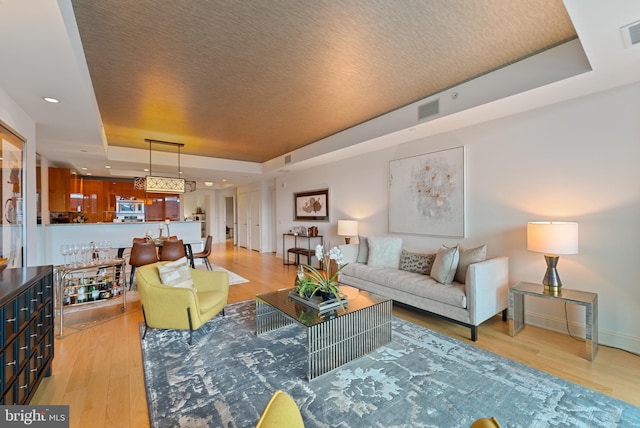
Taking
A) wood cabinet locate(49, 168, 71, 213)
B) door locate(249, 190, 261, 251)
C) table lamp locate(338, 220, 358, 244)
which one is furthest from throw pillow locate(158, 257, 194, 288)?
door locate(249, 190, 261, 251)

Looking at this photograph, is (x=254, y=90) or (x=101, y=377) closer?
(x=101, y=377)

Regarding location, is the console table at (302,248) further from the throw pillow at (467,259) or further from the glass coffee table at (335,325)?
the throw pillow at (467,259)

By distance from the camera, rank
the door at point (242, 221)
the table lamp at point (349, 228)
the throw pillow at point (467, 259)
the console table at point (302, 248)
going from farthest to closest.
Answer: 1. the door at point (242, 221)
2. the console table at point (302, 248)
3. the table lamp at point (349, 228)
4. the throw pillow at point (467, 259)

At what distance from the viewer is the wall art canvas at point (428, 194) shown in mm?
3736

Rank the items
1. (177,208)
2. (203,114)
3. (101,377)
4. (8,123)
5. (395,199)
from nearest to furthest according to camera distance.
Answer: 1. (101,377)
2. (8,123)
3. (203,114)
4. (395,199)
5. (177,208)

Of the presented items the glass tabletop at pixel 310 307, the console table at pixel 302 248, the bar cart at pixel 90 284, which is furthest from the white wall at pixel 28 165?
the console table at pixel 302 248

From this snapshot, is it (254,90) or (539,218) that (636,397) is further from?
(254,90)

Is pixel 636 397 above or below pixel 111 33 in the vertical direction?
below

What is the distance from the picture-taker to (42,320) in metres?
2.04

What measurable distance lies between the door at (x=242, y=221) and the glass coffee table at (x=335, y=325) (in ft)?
23.7

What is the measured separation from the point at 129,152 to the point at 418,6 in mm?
5982

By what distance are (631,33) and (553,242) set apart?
1638mm

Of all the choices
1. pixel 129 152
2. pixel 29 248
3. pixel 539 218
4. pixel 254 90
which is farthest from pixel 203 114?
pixel 539 218

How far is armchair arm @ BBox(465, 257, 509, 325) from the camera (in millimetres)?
2734
